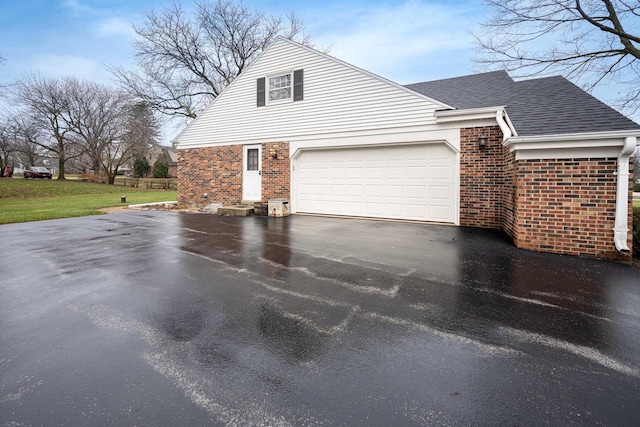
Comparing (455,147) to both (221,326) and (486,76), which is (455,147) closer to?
(486,76)

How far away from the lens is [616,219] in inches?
212

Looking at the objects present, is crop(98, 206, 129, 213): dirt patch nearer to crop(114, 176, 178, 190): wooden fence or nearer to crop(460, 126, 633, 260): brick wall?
crop(460, 126, 633, 260): brick wall

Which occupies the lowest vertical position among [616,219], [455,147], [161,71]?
[616,219]

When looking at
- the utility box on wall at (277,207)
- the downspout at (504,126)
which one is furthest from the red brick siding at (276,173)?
the downspout at (504,126)

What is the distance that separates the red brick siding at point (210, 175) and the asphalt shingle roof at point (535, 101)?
7394 mm

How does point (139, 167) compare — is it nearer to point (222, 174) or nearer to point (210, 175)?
point (210, 175)

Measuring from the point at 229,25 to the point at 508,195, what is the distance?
22.3m

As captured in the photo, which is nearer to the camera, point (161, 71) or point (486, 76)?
point (486, 76)

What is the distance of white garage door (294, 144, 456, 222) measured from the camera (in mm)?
8758

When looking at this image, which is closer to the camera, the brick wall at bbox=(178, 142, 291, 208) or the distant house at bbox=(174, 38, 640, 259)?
the distant house at bbox=(174, 38, 640, 259)

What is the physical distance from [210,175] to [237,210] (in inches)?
109

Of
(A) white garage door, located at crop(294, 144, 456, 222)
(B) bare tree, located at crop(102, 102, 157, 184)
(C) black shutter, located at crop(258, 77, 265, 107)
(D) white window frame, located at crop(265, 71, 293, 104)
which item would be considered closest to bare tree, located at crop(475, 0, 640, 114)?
(A) white garage door, located at crop(294, 144, 456, 222)

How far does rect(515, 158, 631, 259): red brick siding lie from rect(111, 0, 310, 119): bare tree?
21.7 meters

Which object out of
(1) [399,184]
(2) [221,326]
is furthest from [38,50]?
(2) [221,326]
